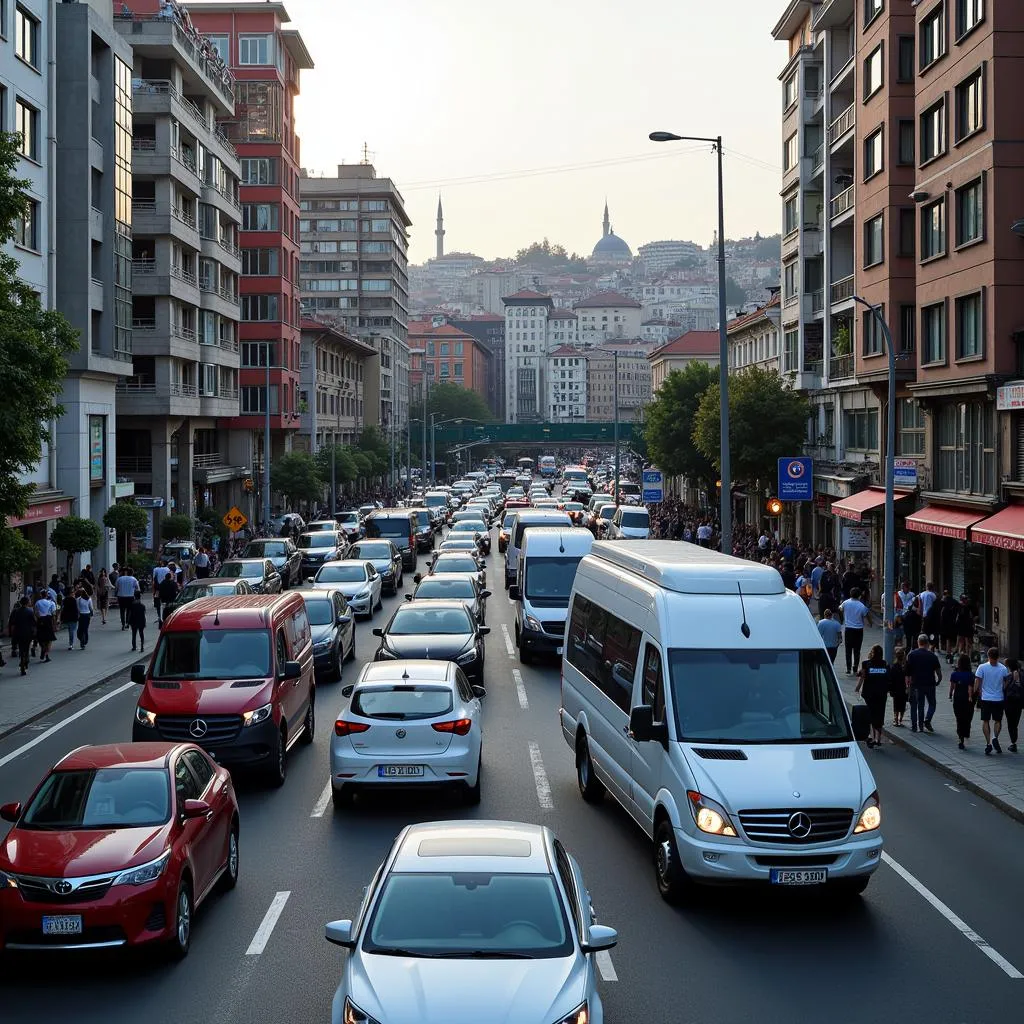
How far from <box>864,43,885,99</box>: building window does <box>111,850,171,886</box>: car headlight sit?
34295mm

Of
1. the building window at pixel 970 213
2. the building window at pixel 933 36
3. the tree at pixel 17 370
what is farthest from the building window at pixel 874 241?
the tree at pixel 17 370

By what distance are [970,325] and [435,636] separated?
49.1ft

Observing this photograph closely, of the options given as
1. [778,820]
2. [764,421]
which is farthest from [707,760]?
[764,421]

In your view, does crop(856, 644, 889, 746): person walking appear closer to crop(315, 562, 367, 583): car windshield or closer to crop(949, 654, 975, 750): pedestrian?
crop(949, 654, 975, 750): pedestrian

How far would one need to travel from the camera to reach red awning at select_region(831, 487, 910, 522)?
36531 millimetres

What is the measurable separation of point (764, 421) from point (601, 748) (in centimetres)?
3733

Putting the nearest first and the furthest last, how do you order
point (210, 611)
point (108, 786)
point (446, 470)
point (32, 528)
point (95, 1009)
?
point (95, 1009) < point (108, 786) < point (210, 611) < point (32, 528) < point (446, 470)

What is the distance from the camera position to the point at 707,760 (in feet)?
37.1

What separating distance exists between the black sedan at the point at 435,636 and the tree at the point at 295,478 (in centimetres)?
4315

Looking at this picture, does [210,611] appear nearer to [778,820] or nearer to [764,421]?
[778,820]

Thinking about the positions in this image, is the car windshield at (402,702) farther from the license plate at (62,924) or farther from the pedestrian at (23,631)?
the pedestrian at (23,631)

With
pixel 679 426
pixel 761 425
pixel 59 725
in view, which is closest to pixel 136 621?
pixel 59 725

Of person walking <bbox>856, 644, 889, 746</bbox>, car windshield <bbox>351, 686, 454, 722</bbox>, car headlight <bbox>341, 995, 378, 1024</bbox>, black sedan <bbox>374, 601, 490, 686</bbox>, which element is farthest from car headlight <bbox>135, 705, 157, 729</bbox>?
person walking <bbox>856, 644, 889, 746</bbox>

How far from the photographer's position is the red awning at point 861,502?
3653 centimetres
